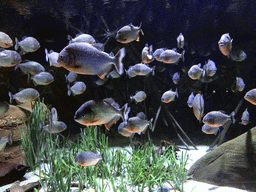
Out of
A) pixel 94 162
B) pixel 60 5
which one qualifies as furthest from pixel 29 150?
pixel 60 5

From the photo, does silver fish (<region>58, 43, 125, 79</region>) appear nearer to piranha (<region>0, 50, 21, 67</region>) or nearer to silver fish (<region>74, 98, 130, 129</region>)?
silver fish (<region>74, 98, 130, 129</region>)

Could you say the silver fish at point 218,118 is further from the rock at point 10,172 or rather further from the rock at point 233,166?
the rock at point 10,172

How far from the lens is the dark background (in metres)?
9.88

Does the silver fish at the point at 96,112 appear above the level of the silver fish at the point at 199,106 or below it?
above

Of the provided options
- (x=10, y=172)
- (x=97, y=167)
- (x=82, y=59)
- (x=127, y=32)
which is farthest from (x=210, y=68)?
(x=10, y=172)

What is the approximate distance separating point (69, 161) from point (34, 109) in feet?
6.72

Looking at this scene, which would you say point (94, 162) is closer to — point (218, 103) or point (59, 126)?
point (59, 126)

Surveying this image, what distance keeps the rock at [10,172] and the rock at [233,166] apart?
3.70m

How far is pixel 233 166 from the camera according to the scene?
4.32 meters

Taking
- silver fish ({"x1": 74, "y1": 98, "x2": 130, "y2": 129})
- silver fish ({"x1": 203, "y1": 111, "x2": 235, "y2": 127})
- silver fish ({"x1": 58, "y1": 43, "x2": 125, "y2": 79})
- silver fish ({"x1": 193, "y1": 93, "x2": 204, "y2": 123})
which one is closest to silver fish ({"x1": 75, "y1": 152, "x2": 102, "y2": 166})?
silver fish ({"x1": 74, "y1": 98, "x2": 130, "y2": 129})

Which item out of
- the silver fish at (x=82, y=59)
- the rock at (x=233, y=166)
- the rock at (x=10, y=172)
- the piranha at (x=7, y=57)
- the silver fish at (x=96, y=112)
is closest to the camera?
the silver fish at (x=82, y=59)

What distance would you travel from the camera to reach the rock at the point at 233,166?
4.14 metres

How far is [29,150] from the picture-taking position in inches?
203

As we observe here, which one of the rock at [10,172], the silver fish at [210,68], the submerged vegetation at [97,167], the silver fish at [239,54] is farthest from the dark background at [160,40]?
the rock at [10,172]
